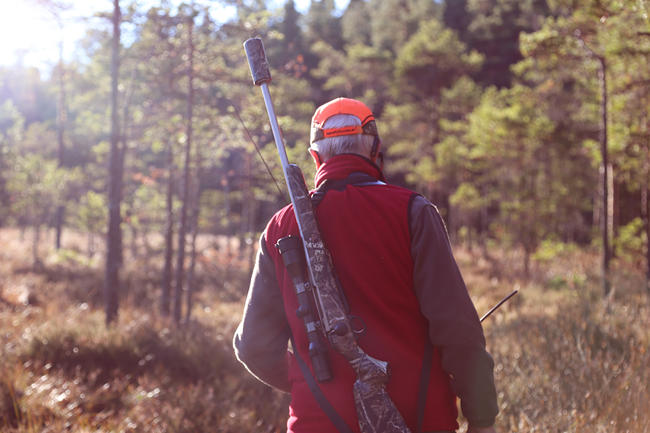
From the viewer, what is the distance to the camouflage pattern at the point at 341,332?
1651mm

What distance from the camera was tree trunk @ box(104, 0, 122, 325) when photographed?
9141mm

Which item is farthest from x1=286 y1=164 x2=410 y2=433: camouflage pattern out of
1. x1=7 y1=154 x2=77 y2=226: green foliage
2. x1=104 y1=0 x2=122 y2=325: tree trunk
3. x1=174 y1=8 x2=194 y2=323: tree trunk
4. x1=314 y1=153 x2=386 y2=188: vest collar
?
x1=7 y1=154 x2=77 y2=226: green foliage

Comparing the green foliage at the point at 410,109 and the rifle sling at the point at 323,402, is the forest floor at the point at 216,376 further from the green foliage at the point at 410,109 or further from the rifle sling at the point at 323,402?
the green foliage at the point at 410,109

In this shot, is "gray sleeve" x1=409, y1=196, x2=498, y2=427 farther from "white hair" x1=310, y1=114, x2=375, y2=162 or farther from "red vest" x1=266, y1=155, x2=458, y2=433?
"white hair" x1=310, y1=114, x2=375, y2=162

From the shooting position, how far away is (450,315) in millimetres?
1709

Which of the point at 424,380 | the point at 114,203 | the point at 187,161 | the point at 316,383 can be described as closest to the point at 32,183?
the point at 114,203

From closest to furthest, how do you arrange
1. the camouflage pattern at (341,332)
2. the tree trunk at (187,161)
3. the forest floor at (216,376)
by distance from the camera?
1. the camouflage pattern at (341,332)
2. the forest floor at (216,376)
3. the tree trunk at (187,161)

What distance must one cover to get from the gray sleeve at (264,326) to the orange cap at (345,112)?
1.60ft

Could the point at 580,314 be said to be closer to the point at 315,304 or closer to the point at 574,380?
the point at 574,380

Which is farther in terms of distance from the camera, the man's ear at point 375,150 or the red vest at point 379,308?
the man's ear at point 375,150

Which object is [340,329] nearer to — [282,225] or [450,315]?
[450,315]

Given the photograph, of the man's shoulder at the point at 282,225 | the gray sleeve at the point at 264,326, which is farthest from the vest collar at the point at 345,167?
the gray sleeve at the point at 264,326

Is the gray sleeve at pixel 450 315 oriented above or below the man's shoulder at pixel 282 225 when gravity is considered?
below

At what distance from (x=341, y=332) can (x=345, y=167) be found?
0.61m
